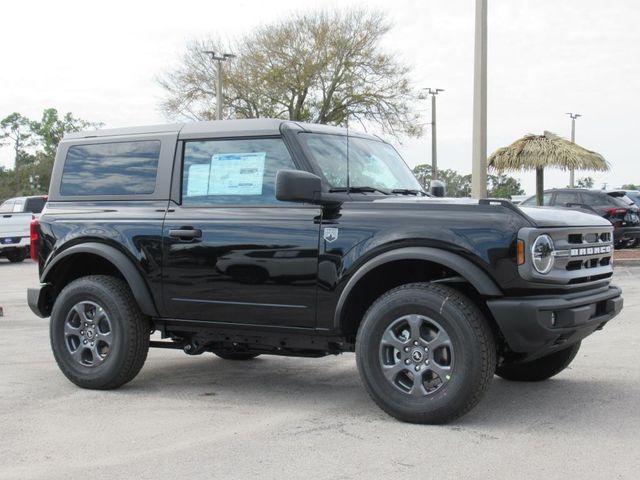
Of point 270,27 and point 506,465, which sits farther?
point 270,27

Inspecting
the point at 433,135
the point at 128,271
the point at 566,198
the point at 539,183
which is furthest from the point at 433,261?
the point at 433,135

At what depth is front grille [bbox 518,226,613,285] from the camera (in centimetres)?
505

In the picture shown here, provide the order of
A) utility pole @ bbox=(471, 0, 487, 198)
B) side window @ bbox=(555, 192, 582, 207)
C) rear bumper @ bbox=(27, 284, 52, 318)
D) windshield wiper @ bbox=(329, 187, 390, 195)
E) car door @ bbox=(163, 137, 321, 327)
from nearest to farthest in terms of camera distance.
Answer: car door @ bbox=(163, 137, 321, 327) → windshield wiper @ bbox=(329, 187, 390, 195) → rear bumper @ bbox=(27, 284, 52, 318) → utility pole @ bbox=(471, 0, 487, 198) → side window @ bbox=(555, 192, 582, 207)

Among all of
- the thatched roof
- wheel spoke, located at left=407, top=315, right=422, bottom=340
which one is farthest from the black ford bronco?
the thatched roof

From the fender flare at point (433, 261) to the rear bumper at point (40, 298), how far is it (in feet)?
8.42

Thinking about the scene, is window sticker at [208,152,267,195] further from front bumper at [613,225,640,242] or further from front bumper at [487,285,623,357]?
front bumper at [613,225,640,242]

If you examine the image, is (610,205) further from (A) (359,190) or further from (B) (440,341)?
(B) (440,341)

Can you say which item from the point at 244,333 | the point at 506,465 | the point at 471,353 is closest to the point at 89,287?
the point at 244,333

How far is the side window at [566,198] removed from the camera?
21.7 metres

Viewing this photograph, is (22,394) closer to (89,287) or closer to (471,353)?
(89,287)

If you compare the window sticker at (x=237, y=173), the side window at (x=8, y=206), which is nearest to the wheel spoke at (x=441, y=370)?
the window sticker at (x=237, y=173)

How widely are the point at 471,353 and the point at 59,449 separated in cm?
237

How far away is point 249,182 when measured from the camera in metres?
6.05

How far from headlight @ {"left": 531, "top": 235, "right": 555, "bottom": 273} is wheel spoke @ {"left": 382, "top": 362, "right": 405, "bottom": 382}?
100 cm
